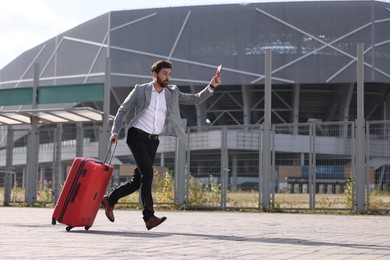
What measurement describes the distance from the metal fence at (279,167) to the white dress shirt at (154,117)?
7.40m

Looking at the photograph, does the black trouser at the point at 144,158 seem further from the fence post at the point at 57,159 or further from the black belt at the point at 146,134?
the fence post at the point at 57,159

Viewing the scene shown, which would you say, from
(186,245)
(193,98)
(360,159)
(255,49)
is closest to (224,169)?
(360,159)

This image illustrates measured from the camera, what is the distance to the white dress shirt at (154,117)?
698cm

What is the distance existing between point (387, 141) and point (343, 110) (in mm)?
45398

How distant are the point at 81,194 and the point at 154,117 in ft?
3.57

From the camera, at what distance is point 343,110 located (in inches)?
2297

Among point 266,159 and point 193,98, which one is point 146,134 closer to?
point 193,98

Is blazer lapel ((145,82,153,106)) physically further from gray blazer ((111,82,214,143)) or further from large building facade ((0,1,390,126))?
large building facade ((0,1,390,126))

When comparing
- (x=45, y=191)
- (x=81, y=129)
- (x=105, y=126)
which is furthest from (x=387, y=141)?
(x=45, y=191)

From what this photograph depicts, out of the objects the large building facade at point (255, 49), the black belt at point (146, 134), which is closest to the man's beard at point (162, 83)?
the black belt at point (146, 134)

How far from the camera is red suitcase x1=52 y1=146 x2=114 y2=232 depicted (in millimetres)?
6949

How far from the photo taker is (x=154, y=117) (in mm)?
7004

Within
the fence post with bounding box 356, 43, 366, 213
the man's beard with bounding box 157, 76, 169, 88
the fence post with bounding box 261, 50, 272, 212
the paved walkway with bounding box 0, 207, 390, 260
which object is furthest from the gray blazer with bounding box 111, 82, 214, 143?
the fence post with bounding box 261, 50, 272, 212

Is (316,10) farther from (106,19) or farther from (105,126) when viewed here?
(105,126)
